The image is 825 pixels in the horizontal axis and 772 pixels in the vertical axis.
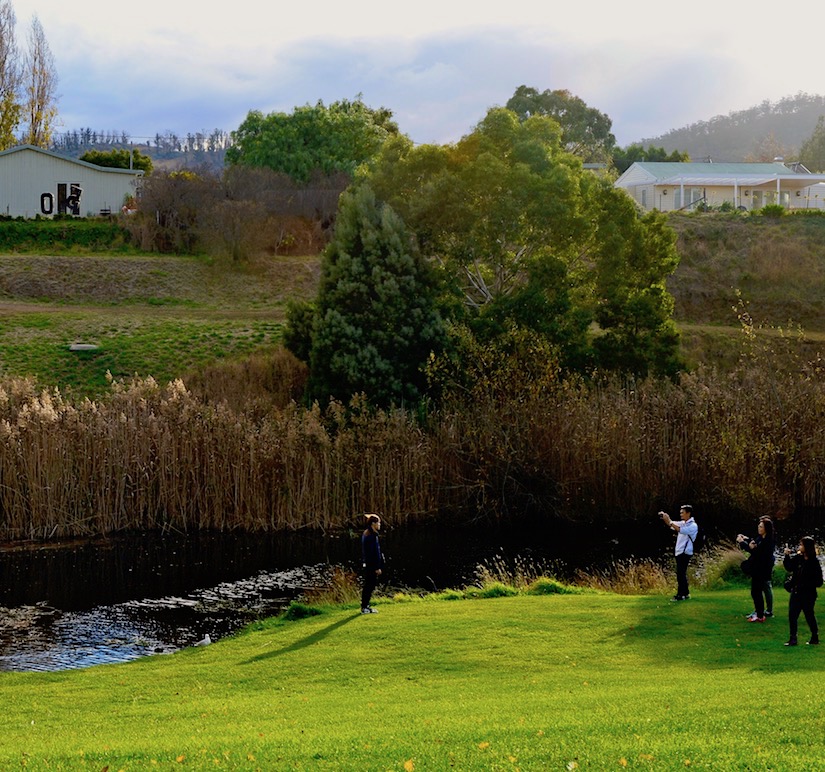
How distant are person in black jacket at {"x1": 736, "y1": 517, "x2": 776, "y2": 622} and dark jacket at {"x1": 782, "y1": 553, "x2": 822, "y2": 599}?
1088mm

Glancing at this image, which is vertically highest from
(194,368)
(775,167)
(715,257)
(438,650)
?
(775,167)

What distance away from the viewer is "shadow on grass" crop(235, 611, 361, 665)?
1859cm

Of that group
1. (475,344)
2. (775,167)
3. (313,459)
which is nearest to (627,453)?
(475,344)

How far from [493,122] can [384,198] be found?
17.3 ft

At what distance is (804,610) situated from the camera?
1691 cm

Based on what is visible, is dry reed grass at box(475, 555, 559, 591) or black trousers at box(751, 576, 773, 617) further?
dry reed grass at box(475, 555, 559, 591)

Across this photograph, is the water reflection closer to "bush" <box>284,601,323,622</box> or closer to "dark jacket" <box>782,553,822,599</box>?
"bush" <box>284,601,323,622</box>

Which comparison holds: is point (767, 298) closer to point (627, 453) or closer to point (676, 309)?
point (676, 309)

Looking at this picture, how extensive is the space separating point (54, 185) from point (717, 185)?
49.2 metres

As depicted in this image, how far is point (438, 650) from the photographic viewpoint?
18.0 meters

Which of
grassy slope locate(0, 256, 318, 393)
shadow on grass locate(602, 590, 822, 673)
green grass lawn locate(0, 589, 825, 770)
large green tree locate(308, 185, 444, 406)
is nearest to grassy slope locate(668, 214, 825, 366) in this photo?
large green tree locate(308, 185, 444, 406)

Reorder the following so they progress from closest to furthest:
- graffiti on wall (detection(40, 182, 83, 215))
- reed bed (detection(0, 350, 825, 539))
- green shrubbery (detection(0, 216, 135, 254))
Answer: reed bed (detection(0, 350, 825, 539))
green shrubbery (detection(0, 216, 135, 254))
graffiti on wall (detection(40, 182, 83, 215))

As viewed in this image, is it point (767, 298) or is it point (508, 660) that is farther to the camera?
point (767, 298)

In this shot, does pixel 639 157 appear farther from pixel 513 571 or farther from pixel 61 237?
pixel 513 571
